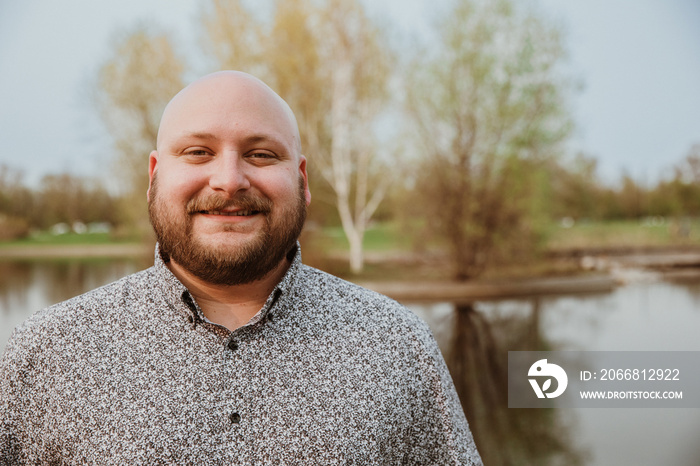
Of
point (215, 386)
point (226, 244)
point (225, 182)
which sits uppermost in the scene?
point (225, 182)

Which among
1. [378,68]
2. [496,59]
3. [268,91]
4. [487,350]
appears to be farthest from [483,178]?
[268,91]

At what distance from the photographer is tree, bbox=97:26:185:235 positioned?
1002 cm

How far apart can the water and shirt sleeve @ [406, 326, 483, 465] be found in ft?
9.52

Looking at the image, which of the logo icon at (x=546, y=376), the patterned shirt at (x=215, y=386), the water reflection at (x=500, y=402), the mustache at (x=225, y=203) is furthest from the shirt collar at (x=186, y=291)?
the logo icon at (x=546, y=376)

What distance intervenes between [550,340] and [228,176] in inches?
257

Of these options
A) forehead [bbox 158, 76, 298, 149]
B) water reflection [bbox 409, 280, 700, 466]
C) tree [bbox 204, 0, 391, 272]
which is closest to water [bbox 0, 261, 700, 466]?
water reflection [bbox 409, 280, 700, 466]

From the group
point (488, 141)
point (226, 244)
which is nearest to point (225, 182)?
point (226, 244)

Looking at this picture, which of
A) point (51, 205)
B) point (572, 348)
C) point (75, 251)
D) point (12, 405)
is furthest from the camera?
point (75, 251)

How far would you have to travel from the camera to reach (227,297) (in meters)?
1.14

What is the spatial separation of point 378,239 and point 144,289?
49.3ft

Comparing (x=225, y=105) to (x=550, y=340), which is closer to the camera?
(x=225, y=105)

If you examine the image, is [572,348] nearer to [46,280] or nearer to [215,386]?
[215,386]

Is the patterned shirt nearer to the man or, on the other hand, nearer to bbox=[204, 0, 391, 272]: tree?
the man

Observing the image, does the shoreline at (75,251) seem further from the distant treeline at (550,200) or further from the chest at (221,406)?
the chest at (221,406)
